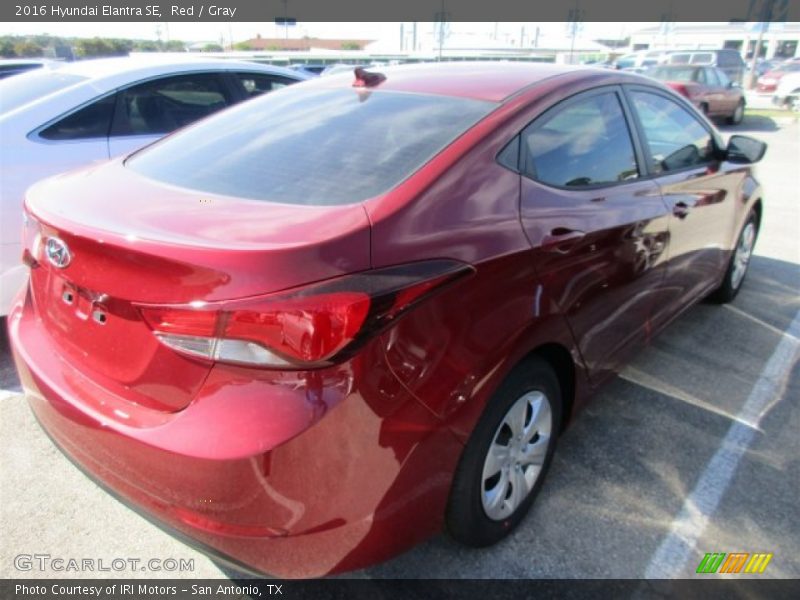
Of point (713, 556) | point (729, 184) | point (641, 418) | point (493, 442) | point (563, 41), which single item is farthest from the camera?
point (563, 41)

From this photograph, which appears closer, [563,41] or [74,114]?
[74,114]

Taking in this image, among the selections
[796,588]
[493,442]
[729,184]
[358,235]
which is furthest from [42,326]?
[729,184]

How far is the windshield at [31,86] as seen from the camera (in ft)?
12.8

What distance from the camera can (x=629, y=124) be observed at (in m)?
2.83

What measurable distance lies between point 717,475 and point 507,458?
1.13m

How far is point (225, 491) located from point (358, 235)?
0.73 meters

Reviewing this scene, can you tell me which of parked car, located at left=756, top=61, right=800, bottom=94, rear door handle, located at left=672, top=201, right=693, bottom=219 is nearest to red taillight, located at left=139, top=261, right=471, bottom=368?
rear door handle, located at left=672, top=201, right=693, bottom=219

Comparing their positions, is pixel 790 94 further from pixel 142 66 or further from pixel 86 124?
pixel 86 124

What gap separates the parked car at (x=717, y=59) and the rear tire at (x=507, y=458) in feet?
70.5

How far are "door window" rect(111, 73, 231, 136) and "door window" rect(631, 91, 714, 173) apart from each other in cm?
317

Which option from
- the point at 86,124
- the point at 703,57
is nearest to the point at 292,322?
the point at 86,124

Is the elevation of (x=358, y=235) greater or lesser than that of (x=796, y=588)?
greater

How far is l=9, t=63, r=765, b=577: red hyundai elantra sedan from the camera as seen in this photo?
1.53m
